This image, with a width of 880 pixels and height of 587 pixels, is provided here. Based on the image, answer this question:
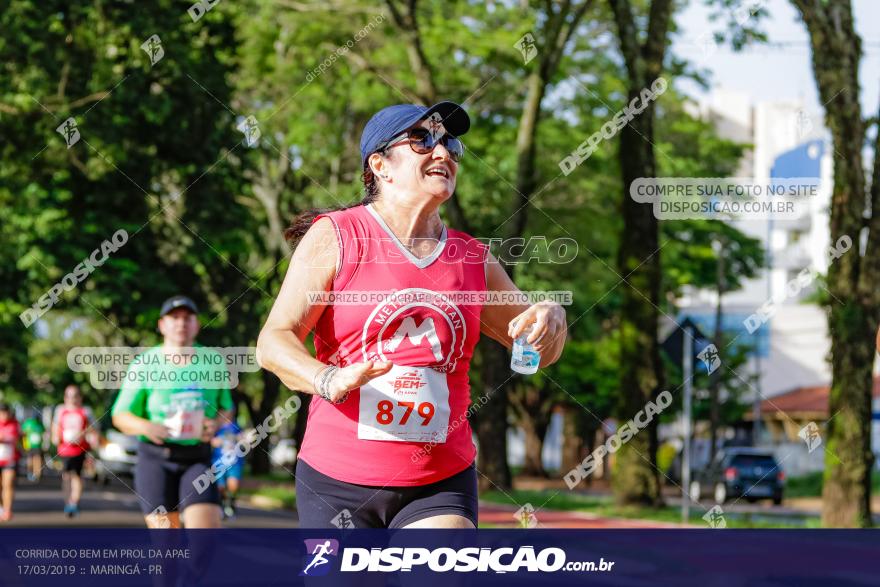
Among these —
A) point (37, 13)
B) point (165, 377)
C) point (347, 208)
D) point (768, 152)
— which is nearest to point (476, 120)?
point (37, 13)

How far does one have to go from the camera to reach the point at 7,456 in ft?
55.8

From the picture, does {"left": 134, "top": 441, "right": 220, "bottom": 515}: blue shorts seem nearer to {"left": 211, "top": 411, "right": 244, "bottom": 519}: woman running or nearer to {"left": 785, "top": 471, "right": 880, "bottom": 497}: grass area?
{"left": 211, "top": 411, "right": 244, "bottom": 519}: woman running

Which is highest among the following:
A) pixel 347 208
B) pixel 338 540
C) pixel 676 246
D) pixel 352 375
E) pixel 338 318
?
pixel 676 246

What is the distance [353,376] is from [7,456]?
569 inches

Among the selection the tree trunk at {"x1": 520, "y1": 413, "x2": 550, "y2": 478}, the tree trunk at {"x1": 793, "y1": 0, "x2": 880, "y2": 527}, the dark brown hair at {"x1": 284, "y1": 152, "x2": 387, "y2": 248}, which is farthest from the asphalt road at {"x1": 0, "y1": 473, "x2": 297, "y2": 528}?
the tree trunk at {"x1": 520, "y1": 413, "x2": 550, "y2": 478}

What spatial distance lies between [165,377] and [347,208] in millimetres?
3507

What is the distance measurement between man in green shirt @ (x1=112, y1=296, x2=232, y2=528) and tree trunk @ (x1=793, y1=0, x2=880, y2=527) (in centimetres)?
991

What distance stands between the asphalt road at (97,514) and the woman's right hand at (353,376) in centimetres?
1054

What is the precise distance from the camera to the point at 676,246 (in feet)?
116

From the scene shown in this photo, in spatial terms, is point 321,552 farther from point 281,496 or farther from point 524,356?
point 281,496

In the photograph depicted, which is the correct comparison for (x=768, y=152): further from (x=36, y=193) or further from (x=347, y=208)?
(x=347, y=208)

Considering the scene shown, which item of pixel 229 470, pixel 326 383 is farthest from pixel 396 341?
pixel 229 470

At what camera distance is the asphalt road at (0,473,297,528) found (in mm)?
16641

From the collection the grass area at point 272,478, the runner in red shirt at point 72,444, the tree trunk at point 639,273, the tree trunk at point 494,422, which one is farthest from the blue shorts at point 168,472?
Result: the grass area at point 272,478
